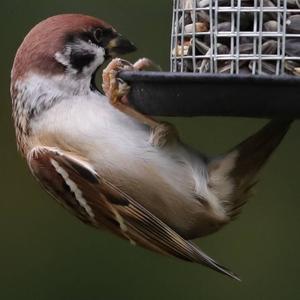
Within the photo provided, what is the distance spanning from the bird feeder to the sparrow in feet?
0.82

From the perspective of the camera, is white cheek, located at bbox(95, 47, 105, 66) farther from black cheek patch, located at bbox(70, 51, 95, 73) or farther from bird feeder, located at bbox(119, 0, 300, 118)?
bird feeder, located at bbox(119, 0, 300, 118)

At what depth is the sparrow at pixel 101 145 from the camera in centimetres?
424

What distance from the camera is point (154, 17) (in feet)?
20.6

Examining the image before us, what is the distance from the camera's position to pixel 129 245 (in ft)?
21.8

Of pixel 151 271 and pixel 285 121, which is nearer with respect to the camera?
pixel 285 121

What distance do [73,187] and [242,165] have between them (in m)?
0.52

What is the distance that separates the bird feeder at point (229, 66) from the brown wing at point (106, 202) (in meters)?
0.34

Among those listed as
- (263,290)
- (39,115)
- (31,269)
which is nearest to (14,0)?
(31,269)

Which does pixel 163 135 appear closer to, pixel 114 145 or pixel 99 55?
pixel 114 145

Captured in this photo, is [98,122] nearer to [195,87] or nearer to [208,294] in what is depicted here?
[195,87]

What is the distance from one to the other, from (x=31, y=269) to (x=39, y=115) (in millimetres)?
2548

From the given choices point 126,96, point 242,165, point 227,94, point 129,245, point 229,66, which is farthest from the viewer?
point 129,245

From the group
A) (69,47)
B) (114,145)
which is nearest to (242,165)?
(114,145)

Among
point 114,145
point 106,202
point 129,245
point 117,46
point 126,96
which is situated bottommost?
point 129,245
